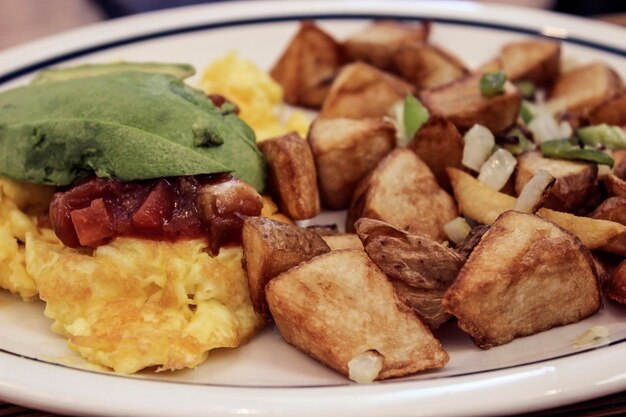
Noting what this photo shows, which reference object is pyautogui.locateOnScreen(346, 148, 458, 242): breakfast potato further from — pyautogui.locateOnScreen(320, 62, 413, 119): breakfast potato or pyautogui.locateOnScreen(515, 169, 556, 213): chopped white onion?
pyautogui.locateOnScreen(320, 62, 413, 119): breakfast potato

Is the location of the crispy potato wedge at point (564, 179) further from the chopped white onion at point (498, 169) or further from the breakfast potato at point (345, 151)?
the breakfast potato at point (345, 151)

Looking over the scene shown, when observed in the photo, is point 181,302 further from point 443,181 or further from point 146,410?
point 443,181

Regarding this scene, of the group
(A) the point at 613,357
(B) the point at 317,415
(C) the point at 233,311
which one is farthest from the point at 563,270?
(C) the point at 233,311

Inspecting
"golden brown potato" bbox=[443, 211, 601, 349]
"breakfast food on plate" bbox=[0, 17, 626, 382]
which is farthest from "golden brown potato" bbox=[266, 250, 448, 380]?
"golden brown potato" bbox=[443, 211, 601, 349]

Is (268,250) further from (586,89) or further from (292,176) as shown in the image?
(586,89)

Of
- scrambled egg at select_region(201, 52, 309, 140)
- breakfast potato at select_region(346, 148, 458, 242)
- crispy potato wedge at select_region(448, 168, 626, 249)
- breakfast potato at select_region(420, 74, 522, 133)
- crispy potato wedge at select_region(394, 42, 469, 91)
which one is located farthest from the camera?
crispy potato wedge at select_region(394, 42, 469, 91)

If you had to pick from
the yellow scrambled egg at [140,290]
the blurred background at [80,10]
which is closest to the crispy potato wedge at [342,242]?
the yellow scrambled egg at [140,290]
